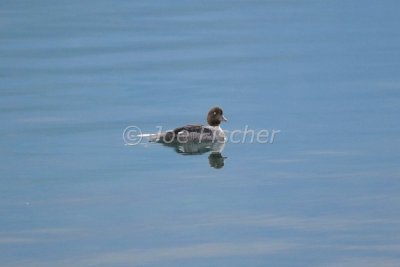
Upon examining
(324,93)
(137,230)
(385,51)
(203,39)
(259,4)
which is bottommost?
(137,230)

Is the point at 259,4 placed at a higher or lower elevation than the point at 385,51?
higher

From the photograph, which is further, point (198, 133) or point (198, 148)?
point (198, 148)

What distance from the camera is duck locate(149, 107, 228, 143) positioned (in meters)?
17.1

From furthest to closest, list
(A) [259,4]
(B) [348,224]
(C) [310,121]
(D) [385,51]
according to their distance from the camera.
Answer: (A) [259,4]
(D) [385,51]
(C) [310,121]
(B) [348,224]

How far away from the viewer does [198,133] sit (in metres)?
17.2

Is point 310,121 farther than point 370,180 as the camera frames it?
Yes

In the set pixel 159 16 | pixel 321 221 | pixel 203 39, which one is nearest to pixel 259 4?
pixel 159 16

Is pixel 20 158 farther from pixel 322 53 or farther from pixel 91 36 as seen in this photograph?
pixel 91 36

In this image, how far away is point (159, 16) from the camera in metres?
33.1

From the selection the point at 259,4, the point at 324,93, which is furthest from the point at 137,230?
the point at 259,4

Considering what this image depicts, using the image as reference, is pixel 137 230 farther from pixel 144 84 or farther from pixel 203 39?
pixel 203 39

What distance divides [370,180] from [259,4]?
21557 mm

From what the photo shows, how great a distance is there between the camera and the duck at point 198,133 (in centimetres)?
1714

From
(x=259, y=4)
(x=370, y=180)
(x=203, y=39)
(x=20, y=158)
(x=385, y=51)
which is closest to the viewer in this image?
(x=370, y=180)
